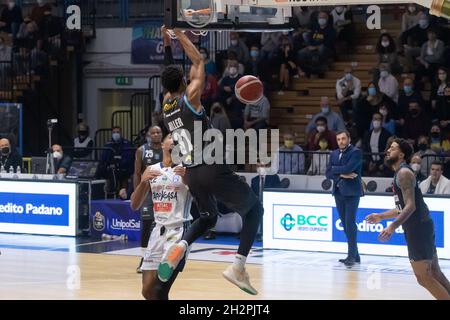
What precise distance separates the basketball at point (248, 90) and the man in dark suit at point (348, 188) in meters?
6.32

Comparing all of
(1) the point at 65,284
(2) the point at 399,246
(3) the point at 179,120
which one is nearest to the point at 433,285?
(3) the point at 179,120

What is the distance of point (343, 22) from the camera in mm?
25125

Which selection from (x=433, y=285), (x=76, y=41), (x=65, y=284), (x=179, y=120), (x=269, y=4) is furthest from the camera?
(x=76, y=41)

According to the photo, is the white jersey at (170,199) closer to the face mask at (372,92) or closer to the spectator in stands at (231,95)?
the face mask at (372,92)

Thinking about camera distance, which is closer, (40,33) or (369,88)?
(369,88)

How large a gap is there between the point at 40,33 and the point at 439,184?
13.2 m

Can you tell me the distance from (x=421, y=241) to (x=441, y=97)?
10.9 meters

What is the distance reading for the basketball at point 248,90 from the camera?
11391mm

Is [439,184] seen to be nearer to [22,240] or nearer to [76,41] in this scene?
[22,240]

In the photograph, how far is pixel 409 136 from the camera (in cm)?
2188

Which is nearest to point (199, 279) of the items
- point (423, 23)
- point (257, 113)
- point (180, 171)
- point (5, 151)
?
point (180, 171)

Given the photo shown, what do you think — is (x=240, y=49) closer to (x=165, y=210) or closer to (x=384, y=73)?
(x=384, y=73)

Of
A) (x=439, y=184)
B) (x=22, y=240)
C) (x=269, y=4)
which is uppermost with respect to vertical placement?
(x=269, y=4)

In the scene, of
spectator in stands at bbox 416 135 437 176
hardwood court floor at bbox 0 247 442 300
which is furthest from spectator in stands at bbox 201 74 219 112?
hardwood court floor at bbox 0 247 442 300
